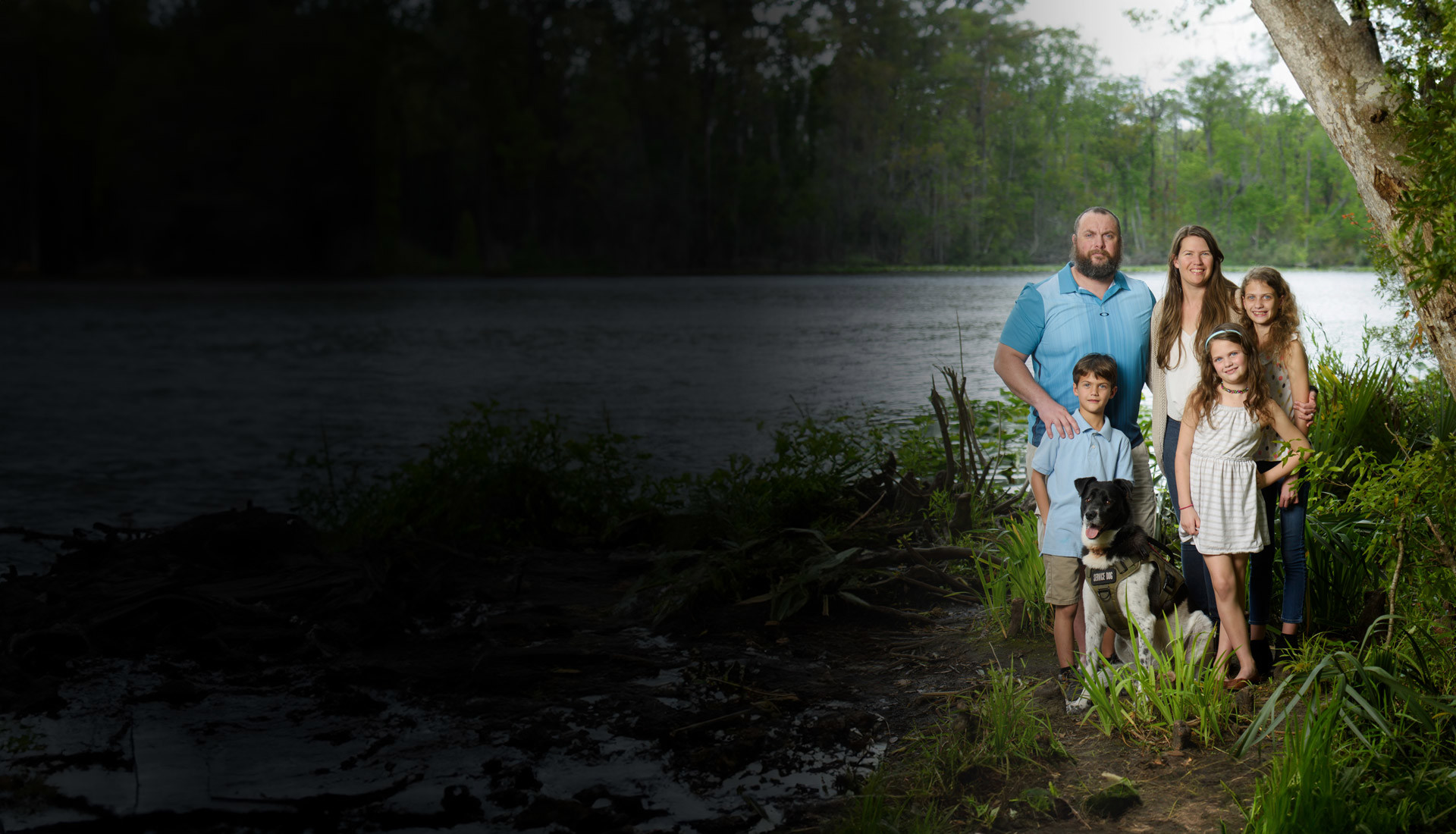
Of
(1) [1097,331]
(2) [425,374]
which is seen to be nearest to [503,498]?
(1) [1097,331]

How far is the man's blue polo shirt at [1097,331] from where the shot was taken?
150 inches

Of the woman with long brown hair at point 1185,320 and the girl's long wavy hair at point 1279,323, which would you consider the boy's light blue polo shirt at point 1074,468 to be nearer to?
the woman with long brown hair at point 1185,320

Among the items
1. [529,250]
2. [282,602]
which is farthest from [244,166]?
[282,602]

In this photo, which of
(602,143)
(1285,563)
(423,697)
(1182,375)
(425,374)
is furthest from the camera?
(602,143)

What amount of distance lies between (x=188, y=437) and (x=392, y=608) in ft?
36.4

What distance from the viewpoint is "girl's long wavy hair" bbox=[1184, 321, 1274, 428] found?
3.54 m

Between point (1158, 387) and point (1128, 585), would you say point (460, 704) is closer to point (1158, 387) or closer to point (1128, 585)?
point (1128, 585)

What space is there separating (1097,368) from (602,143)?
172ft

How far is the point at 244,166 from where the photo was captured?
215ft

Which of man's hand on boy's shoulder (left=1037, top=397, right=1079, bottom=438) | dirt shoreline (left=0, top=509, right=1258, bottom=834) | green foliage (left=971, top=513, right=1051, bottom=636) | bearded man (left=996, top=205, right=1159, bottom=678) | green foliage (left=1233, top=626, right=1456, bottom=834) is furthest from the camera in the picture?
green foliage (left=971, top=513, right=1051, bottom=636)

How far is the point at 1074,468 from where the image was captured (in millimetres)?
3619

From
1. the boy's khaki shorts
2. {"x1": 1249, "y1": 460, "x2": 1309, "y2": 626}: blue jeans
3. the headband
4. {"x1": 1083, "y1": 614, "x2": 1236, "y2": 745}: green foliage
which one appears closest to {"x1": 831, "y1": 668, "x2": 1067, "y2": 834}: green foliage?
{"x1": 1083, "y1": 614, "x2": 1236, "y2": 745}: green foliage

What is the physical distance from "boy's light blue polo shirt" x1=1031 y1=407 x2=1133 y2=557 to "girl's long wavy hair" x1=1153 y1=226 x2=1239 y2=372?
12.6 inches

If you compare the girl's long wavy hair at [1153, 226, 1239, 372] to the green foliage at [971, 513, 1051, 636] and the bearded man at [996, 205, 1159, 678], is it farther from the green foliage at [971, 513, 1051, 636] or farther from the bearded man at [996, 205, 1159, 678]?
the green foliage at [971, 513, 1051, 636]
